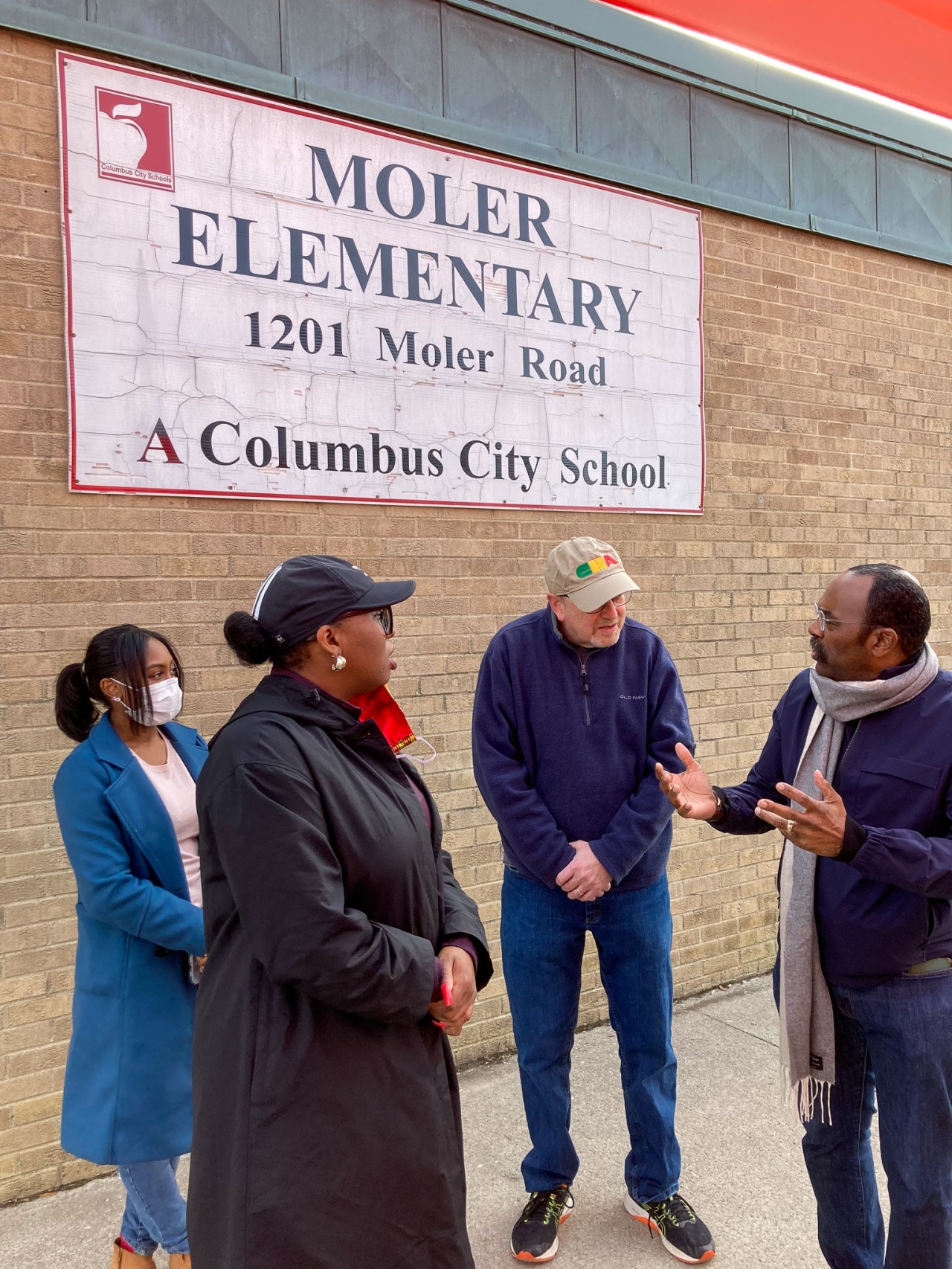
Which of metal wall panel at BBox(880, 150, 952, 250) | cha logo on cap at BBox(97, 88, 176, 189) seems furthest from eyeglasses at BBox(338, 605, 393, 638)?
metal wall panel at BBox(880, 150, 952, 250)

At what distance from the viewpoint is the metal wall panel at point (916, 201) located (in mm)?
5910

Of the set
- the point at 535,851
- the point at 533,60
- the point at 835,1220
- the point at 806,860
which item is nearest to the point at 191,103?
the point at 533,60

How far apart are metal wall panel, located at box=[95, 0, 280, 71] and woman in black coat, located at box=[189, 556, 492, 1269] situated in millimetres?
2575

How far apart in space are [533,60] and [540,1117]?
13.7 ft

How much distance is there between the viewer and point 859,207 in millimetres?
5801

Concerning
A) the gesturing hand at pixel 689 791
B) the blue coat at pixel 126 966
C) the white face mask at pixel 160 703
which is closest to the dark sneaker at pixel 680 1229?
the gesturing hand at pixel 689 791

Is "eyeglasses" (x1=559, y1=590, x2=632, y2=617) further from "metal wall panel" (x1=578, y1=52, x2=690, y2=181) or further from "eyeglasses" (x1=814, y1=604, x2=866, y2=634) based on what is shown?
"metal wall panel" (x1=578, y1=52, x2=690, y2=181)

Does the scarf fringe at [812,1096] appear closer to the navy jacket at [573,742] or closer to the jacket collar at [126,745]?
the navy jacket at [573,742]

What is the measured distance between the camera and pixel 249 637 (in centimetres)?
204

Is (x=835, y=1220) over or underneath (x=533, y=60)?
underneath

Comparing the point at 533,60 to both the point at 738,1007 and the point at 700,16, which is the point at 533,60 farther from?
the point at 738,1007

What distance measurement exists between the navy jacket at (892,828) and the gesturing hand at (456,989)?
0.86 meters

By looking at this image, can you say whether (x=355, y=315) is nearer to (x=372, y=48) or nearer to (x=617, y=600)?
(x=372, y=48)

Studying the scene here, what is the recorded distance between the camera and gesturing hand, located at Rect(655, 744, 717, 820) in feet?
8.73
